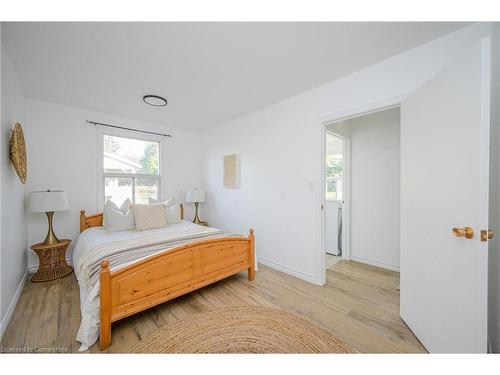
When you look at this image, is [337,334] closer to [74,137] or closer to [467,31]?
[467,31]

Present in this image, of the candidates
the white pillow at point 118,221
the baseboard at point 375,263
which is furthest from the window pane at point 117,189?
the baseboard at point 375,263

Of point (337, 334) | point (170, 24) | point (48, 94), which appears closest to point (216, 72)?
point (170, 24)

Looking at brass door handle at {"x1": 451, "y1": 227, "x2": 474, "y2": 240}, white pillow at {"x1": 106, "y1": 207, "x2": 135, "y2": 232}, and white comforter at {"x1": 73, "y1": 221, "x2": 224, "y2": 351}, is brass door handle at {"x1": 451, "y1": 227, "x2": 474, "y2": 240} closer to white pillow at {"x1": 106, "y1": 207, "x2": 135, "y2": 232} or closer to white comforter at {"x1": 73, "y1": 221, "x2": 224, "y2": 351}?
white comforter at {"x1": 73, "y1": 221, "x2": 224, "y2": 351}

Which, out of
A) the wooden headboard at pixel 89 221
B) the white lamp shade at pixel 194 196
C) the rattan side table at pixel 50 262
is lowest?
the rattan side table at pixel 50 262

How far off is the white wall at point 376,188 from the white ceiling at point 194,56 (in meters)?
1.23

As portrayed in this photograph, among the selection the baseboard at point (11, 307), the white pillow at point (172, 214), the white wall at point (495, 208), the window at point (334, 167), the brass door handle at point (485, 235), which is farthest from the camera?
the window at point (334, 167)

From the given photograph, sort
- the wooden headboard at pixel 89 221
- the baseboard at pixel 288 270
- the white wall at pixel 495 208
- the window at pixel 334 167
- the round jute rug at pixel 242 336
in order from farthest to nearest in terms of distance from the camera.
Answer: the window at pixel 334 167 → the wooden headboard at pixel 89 221 → the baseboard at pixel 288 270 → the round jute rug at pixel 242 336 → the white wall at pixel 495 208

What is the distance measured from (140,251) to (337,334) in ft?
5.88

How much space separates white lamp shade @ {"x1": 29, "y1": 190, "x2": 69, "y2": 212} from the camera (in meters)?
2.34

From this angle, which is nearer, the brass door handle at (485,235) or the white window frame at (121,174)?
the brass door handle at (485,235)

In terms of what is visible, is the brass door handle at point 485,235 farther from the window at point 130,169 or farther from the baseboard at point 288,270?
the window at point 130,169

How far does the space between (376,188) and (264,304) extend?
224 cm

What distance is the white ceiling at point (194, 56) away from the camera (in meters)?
1.48

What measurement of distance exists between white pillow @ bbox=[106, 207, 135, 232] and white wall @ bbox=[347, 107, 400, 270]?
330cm
